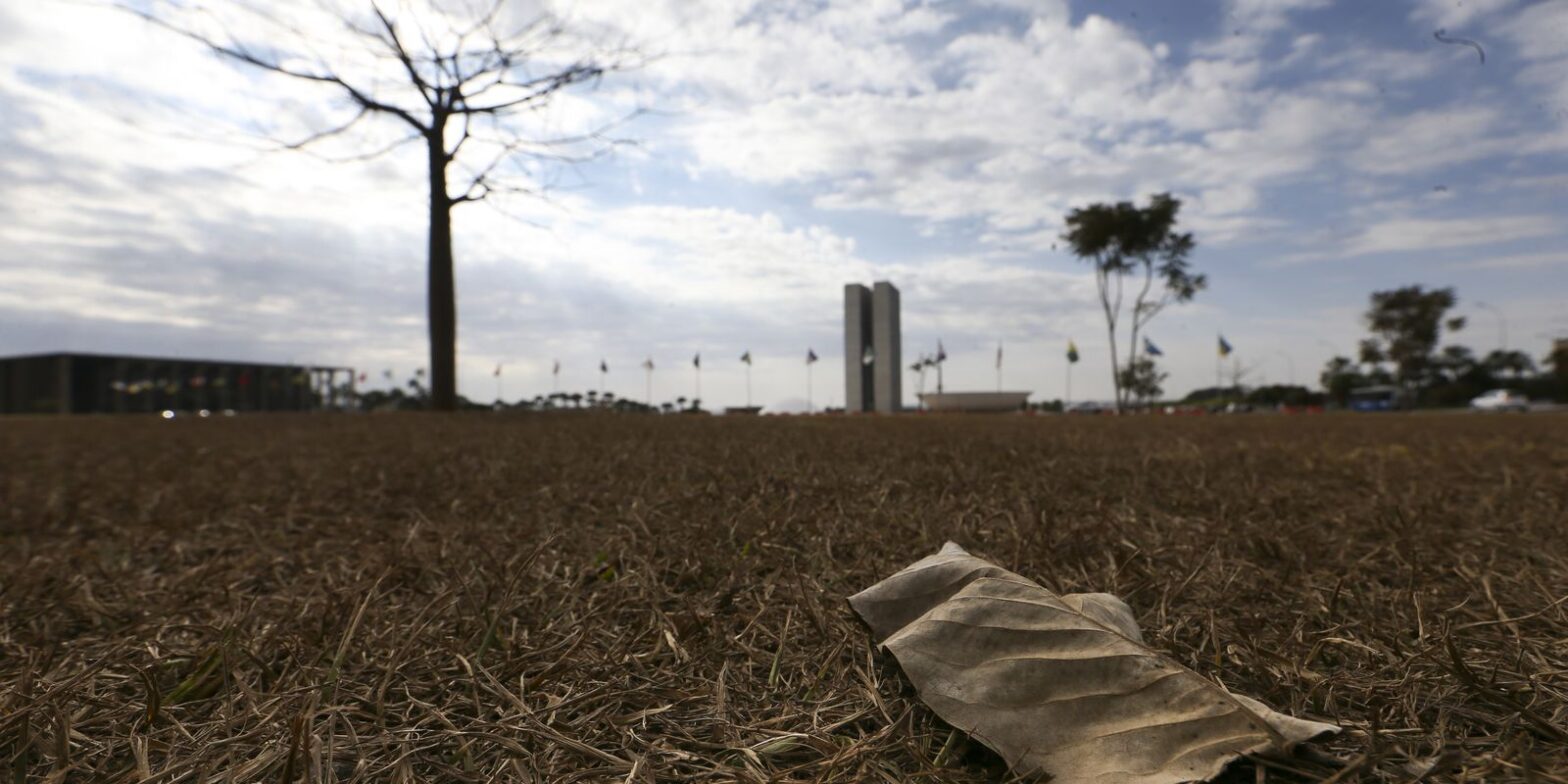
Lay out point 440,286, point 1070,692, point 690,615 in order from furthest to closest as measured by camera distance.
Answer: point 440,286 → point 690,615 → point 1070,692

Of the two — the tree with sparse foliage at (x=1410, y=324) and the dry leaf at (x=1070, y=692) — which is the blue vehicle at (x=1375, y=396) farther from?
the dry leaf at (x=1070, y=692)

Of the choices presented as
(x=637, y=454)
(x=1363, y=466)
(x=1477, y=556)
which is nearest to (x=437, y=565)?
(x=637, y=454)

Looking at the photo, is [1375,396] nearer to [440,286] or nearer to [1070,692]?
[440,286]

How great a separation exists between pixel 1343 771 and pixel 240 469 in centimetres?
415

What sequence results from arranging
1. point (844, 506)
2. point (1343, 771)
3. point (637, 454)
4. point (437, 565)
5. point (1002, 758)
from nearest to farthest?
point (1343, 771)
point (1002, 758)
point (437, 565)
point (844, 506)
point (637, 454)

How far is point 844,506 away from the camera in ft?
7.04

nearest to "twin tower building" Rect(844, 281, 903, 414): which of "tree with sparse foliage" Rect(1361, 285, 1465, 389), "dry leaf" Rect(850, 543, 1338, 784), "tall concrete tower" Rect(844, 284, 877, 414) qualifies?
"tall concrete tower" Rect(844, 284, 877, 414)

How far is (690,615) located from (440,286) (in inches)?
380

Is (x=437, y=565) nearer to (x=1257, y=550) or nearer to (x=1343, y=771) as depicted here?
(x=1343, y=771)

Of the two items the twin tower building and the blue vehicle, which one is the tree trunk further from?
the blue vehicle

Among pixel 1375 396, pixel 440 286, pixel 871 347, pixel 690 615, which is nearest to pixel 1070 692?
pixel 690 615

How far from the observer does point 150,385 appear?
51.4 meters

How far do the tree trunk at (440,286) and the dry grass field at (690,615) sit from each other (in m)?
7.09

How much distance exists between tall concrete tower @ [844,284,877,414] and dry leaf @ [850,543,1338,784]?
165 feet
